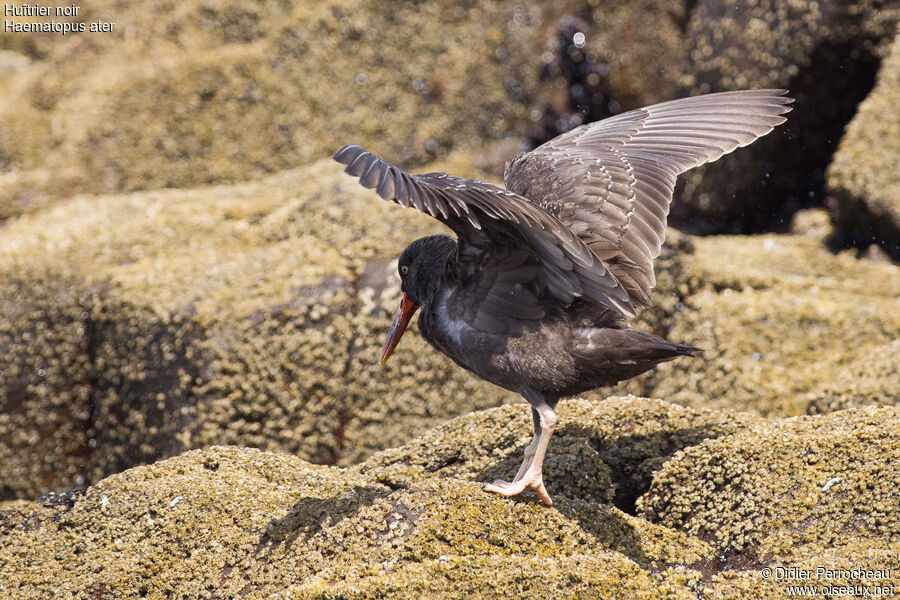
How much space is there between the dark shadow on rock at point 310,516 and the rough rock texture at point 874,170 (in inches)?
213

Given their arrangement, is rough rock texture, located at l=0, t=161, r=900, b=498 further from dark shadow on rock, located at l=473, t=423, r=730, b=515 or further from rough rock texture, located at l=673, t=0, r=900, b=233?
rough rock texture, located at l=673, t=0, r=900, b=233

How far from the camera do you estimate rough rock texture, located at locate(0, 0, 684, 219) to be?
10.2 m

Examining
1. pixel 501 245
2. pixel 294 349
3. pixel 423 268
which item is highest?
pixel 501 245

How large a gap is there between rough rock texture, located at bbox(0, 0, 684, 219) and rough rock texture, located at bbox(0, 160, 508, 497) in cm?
340

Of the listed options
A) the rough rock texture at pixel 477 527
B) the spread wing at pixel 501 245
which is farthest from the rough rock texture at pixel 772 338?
the spread wing at pixel 501 245

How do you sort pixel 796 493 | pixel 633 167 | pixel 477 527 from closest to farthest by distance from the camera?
pixel 477 527
pixel 796 493
pixel 633 167

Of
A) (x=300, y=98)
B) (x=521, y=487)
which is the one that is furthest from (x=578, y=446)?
(x=300, y=98)

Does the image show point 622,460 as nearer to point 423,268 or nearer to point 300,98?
point 423,268

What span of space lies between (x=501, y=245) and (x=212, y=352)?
8.43 feet

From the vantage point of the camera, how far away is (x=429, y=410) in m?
6.17

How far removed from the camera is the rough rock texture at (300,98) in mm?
10234

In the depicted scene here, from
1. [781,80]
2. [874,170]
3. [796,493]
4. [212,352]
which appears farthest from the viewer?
[781,80]

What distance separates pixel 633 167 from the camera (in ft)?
16.8

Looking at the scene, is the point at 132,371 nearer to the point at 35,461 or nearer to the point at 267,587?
the point at 35,461
